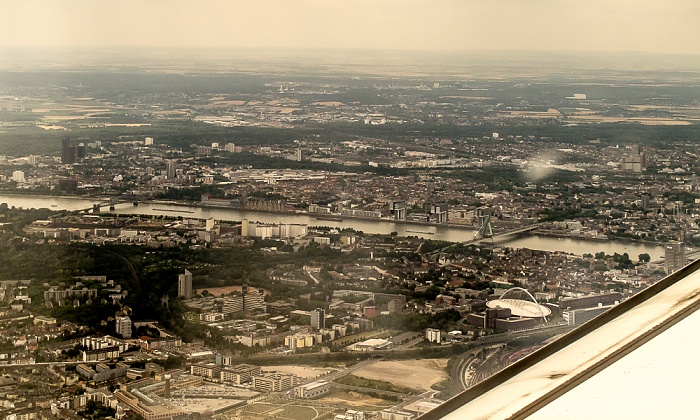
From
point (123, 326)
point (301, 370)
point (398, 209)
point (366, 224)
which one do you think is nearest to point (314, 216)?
point (366, 224)

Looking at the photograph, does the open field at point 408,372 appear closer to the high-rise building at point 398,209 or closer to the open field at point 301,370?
the open field at point 301,370

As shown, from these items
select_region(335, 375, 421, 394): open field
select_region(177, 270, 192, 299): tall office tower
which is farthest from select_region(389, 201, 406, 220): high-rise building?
select_region(335, 375, 421, 394): open field

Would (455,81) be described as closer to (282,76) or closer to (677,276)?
(282,76)

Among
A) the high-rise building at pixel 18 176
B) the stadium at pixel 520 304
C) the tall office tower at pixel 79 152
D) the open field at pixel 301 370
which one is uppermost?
the tall office tower at pixel 79 152

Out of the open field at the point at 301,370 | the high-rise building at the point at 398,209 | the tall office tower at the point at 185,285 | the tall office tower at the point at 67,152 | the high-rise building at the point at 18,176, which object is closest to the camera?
the open field at the point at 301,370

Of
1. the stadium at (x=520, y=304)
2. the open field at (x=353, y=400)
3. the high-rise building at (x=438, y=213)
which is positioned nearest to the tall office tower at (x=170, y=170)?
the high-rise building at (x=438, y=213)

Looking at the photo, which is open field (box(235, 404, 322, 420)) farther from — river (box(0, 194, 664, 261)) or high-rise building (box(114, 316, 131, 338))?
river (box(0, 194, 664, 261))

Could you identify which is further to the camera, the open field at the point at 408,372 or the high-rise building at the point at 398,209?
the high-rise building at the point at 398,209

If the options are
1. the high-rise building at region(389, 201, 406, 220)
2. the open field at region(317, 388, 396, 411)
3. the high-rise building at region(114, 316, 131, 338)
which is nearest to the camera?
the open field at region(317, 388, 396, 411)
